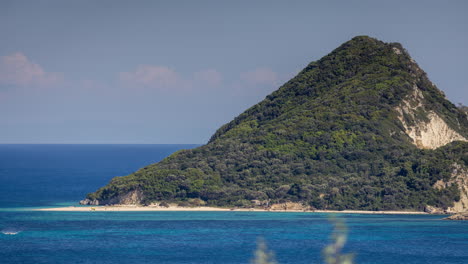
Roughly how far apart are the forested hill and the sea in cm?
933

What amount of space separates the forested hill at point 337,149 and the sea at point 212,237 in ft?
30.6

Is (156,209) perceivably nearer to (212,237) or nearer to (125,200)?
(125,200)

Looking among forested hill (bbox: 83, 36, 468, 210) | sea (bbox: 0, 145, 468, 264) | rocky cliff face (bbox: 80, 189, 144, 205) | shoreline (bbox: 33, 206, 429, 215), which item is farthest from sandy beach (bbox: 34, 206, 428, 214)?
sea (bbox: 0, 145, 468, 264)

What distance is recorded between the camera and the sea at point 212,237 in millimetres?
98000

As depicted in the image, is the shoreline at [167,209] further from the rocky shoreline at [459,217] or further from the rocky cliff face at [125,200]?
the rocky shoreline at [459,217]

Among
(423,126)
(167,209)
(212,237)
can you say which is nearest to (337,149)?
(423,126)

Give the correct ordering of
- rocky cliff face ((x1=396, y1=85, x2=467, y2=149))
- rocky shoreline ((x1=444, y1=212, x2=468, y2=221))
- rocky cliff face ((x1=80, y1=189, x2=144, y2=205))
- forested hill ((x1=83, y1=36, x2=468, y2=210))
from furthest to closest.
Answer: rocky cliff face ((x1=396, y1=85, x2=467, y2=149)) → rocky cliff face ((x1=80, y1=189, x2=144, y2=205)) → forested hill ((x1=83, y1=36, x2=468, y2=210)) → rocky shoreline ((x1=444, y1=212, x2=468, y2=221))

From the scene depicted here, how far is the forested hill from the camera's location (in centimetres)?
14962

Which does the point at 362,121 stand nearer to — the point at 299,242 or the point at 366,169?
the point at 366,169

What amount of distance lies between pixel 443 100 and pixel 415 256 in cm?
9058

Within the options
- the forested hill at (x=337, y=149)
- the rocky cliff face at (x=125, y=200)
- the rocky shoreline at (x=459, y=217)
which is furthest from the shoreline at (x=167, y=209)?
the rocky shoreline at (x=459, y=217)

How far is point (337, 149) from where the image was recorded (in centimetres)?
16575

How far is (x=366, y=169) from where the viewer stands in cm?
15900

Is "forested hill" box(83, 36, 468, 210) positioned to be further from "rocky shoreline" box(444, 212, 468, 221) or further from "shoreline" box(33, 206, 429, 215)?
"rocky shoreline" box(444, 212, 468, 221)
